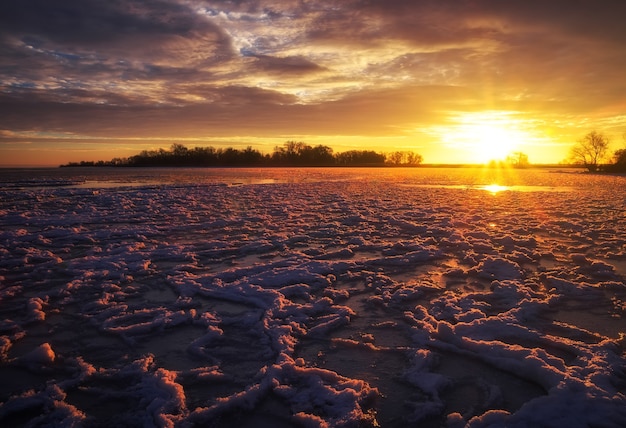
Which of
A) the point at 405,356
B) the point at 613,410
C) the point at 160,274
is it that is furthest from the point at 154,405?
the point at 160,274

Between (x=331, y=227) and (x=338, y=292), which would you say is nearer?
(x=338, y=292)

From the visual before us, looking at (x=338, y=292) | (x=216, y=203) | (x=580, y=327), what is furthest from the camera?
(x=216, y=203)

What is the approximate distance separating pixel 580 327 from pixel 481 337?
4.27ft

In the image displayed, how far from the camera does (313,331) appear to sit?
15.2 feet

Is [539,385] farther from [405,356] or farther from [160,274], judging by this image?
[160,274]

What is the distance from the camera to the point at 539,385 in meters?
3.51

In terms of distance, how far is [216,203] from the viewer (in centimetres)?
1802

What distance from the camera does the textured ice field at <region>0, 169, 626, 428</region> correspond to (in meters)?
3.17

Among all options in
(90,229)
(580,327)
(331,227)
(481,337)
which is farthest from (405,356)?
(90,229)

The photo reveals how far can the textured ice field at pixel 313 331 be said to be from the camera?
3.17 metres

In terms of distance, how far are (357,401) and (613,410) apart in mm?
1973

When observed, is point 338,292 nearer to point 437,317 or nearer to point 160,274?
point 437,317

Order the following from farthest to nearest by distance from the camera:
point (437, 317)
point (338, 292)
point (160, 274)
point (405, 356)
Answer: point (160, 274)
point (338, 292)
point (437, 317)
point (405, 356)

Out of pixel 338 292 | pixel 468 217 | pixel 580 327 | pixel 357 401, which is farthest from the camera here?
pixel 468 217
